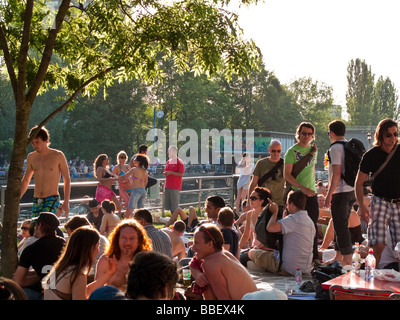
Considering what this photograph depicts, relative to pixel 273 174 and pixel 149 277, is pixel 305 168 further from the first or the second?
pixel 149 277

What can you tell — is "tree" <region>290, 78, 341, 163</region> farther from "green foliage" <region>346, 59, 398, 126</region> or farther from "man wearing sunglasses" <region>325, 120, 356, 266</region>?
"man wearing sunglasses" <region>325, 120, 356, 266</region>

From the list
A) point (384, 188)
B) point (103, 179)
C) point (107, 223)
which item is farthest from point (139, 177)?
point (384, 188)

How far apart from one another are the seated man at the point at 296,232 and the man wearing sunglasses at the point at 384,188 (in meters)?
1.29

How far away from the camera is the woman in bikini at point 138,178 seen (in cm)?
1344

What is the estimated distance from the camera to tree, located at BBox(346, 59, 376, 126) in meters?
96.6

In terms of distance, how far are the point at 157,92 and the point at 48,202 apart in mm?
52078

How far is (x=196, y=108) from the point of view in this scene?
59.8 meters

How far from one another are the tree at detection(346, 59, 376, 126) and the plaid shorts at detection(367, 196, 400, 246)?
92.0 m

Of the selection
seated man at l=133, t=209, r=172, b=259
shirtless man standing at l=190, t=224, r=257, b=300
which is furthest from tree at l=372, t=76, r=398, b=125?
shirtless man standing at l=190, t=224, r=257, b=300

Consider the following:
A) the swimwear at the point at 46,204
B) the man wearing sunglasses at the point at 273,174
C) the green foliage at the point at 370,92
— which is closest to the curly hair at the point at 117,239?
the swimwear at the point at 46,204
